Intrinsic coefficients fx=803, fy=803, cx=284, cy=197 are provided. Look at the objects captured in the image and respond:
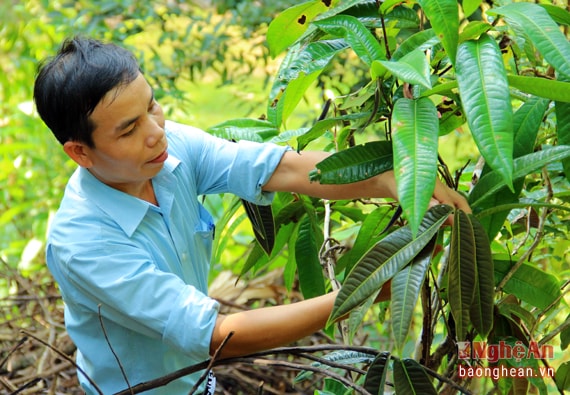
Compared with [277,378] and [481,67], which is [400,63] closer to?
[481,67]

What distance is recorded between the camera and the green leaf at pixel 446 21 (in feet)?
2.89

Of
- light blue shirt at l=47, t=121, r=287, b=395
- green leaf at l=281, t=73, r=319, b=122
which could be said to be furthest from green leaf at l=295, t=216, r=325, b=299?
green leaf at l=281, t=73, r=319, b=122

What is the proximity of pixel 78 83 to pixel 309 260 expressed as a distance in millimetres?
490

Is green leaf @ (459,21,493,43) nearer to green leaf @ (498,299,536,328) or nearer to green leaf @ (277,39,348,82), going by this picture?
green leaf @ (277,39,348,82)

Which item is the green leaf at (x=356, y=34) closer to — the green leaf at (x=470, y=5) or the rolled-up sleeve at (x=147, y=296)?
the green leaf at (x=470, y=5)

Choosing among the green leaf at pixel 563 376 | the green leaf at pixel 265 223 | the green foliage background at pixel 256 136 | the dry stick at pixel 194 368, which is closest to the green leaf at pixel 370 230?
the green foliage background at pixel 256 136

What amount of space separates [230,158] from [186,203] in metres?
0.11

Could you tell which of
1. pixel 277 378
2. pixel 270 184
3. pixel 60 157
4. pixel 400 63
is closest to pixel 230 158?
pixel 270 184

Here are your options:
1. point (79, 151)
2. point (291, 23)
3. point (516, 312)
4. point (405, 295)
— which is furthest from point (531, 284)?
point (79, 151)

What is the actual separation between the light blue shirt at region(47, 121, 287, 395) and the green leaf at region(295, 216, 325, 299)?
0.37ft

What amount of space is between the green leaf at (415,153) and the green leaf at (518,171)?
0.10 meters

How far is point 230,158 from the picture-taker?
127cm

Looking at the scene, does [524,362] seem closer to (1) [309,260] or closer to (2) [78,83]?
(1) [309,260]

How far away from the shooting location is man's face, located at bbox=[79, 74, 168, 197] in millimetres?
1113
